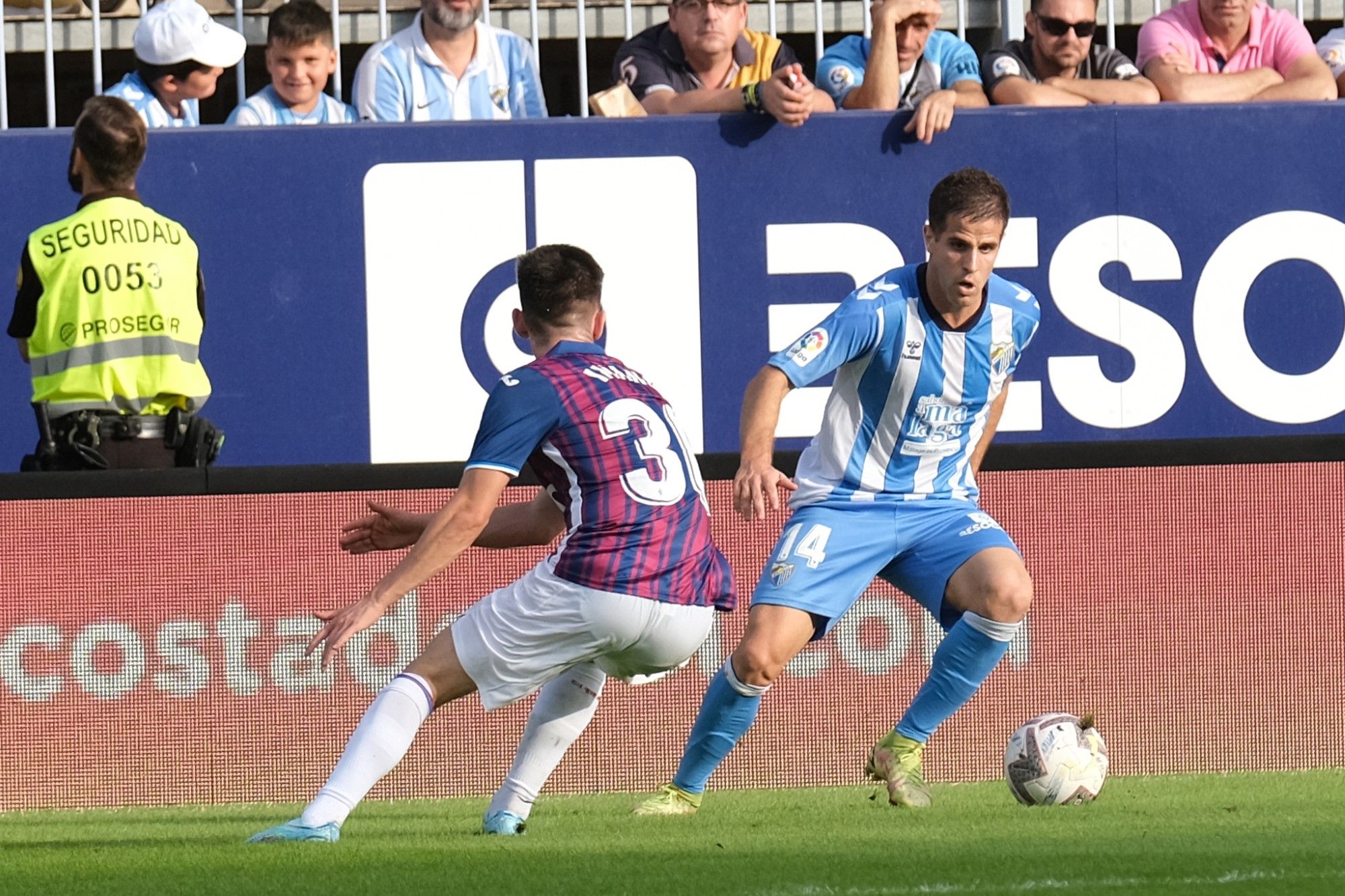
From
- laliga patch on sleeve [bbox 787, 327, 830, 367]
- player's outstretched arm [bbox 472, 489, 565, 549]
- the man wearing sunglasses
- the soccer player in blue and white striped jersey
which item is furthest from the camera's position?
the man wearing sunglasses

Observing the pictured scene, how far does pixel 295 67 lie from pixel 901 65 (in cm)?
255


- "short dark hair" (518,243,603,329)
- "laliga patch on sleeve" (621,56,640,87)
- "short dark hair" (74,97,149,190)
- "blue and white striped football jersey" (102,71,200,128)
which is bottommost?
"short dark hair" (518,243,603,329)

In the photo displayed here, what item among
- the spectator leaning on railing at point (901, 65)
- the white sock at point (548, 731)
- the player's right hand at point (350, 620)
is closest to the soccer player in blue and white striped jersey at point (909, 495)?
the white sock at point (548, 731)

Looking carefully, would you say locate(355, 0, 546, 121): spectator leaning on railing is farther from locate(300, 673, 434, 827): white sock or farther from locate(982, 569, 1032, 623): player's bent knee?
locate(300, 673, 434, 827): white sock

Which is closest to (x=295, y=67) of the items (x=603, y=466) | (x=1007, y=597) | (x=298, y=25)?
(x=298, y=25)

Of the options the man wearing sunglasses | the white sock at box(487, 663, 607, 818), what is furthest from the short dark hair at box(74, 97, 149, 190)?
the man wearing sunglasses

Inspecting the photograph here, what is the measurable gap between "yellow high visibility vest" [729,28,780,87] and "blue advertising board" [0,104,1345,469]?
576 millimetres

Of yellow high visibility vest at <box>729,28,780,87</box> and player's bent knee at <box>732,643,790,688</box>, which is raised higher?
yellow high visibility vest at <box>729,28,780,87</box>

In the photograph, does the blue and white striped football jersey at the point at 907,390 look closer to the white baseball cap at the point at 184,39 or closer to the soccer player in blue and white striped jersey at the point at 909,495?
the soccer player in blue and white striped jersey at the point at 909,495

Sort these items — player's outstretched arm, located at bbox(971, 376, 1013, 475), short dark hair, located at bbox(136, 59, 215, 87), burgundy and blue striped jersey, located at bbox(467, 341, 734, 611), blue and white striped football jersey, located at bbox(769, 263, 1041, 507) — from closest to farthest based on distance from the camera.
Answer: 1. burgundy and blue striped jersey, located at bbox(467, 341, 734, 611)
2. blue and white striped football jersey, located at bbox(769, 263, 1041, 507)
3. player's outstretched arm, located at bbox(971, 376, 1013, 475)
4. short dark hair, located at bbox(136, 59, 215, 87)

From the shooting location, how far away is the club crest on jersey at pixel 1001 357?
21.7 ft

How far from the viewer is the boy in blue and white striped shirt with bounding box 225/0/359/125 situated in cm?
858

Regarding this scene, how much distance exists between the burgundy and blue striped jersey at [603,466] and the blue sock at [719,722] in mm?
744

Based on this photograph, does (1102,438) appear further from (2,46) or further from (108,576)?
(2,46)
